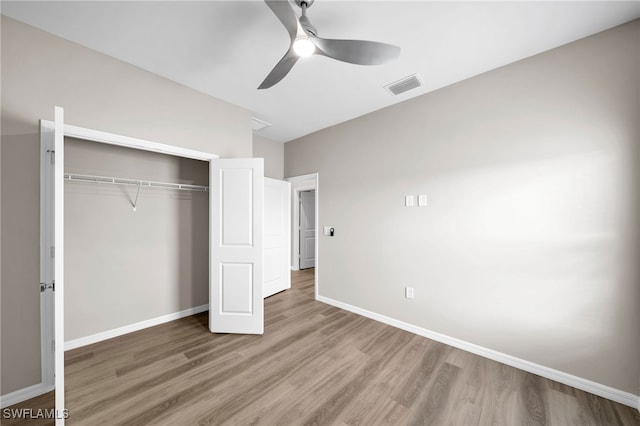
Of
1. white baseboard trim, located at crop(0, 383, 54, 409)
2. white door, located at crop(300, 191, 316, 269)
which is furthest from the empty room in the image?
white door, located at crop(300, 191, 316, 269)

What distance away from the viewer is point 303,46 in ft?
4.98

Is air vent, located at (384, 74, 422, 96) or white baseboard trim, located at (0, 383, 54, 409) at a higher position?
air vent, located at (384, 74, 422, 96)

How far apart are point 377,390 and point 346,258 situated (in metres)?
1.80

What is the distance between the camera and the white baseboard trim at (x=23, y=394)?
171 cm

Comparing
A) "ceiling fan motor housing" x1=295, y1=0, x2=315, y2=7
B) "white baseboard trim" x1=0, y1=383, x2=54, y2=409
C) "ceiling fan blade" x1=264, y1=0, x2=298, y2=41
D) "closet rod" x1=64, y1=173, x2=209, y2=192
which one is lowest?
"white baseboard trim" x1=0, y1=383, x2=54, y2=409

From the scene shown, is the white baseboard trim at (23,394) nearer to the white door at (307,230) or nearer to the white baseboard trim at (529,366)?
the white baseboard trim at (529,366)

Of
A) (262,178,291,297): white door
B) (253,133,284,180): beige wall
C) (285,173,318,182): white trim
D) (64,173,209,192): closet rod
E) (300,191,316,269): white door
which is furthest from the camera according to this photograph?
(300,191,316,269): white door

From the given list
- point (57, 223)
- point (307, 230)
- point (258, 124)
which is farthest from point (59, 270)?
point (307, 230)

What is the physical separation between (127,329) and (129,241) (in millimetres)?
1028

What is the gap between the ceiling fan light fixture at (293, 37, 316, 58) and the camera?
149cm

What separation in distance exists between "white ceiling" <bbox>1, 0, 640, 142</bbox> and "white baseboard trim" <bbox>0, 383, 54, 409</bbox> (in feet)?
9.35

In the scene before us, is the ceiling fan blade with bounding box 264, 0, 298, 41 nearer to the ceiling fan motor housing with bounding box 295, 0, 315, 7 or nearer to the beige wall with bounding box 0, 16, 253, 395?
the ceiling fan motor housing with bounding box 295, 0, 315, 7

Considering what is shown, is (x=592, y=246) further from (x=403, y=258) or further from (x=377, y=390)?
(x=377, y=390)

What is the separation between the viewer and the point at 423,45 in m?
2.00
